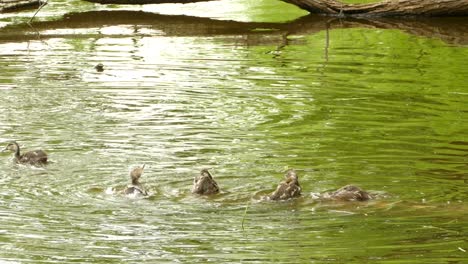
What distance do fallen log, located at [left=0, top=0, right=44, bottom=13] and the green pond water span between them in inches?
118

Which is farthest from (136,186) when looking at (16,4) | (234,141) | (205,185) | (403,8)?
(16,4)

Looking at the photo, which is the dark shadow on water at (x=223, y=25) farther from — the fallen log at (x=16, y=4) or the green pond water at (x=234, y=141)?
the fallen log at (x=16, y=4)

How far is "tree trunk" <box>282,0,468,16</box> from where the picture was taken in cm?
2236

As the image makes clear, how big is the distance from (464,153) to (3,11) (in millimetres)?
14110

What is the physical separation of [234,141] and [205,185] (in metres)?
2.14

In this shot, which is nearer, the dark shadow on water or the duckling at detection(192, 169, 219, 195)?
the duckling at detection(192, 169, 219, 195)

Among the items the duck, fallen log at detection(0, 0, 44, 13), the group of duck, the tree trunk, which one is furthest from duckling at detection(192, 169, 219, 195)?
fallen log at detection(0, 0, 44, 13)

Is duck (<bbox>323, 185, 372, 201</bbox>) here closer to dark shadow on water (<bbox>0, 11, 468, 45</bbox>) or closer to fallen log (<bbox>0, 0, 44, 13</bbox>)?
dark shadow on water (<bbox>0, 11, 468, 45</bbox>)

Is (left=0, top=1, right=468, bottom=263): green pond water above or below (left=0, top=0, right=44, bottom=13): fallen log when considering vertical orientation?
below

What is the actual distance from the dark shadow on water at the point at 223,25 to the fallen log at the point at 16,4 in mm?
1348

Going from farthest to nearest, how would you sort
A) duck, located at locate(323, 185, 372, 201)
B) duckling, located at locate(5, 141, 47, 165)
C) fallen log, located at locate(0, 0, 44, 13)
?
1. fallen log, located at locate(0, 0, 44, 13)
2. duckling, located at locate(5, 141, 47, 165)
3. duck, located at locate(323, 185, 372, 201)

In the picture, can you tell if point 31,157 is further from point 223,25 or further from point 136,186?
point 223,25

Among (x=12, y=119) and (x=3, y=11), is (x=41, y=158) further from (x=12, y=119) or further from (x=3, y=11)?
(x=3, y=11)

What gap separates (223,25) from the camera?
70.7 ft
